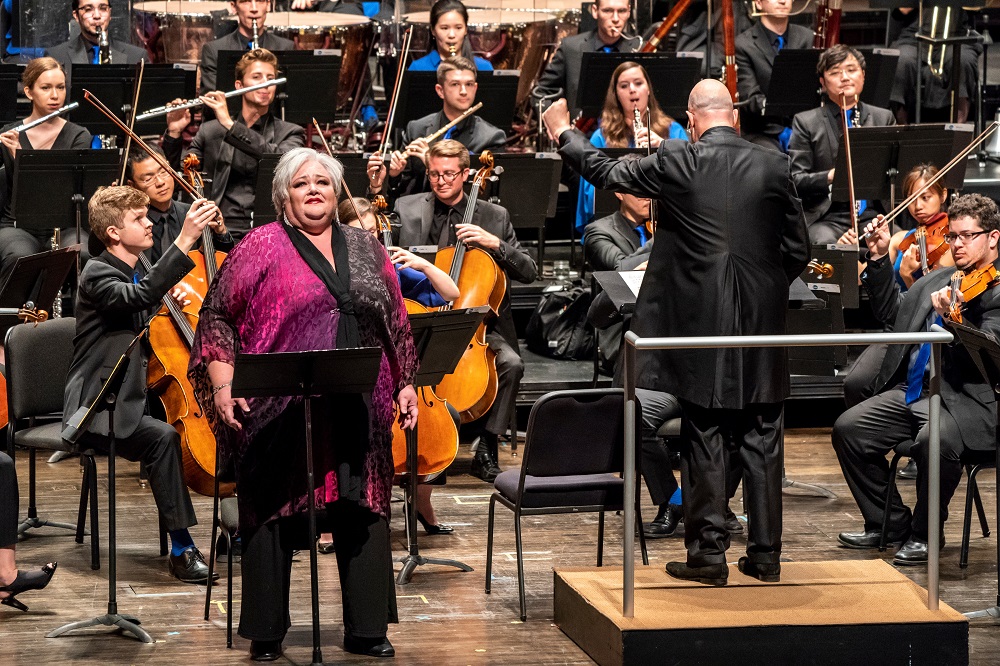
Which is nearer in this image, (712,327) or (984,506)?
(712,327)

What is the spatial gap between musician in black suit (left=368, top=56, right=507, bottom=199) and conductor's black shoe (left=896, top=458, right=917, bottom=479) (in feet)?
8.17

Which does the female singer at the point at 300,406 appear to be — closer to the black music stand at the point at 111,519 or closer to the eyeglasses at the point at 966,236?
the black music stand at the point at 111,519

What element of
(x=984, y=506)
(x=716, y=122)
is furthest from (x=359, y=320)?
(x=984, y=506)

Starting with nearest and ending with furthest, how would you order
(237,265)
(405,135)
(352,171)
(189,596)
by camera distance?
1. (237,265)
2. (189,596)
3. (352,171)
4. (405,135)

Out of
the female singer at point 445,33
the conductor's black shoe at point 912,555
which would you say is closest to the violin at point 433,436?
the conductor's black shoe at point 912,555

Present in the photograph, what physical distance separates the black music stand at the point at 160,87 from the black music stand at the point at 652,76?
1.99 meters

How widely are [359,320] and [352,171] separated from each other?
2.71m

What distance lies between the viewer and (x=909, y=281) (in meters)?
6.23

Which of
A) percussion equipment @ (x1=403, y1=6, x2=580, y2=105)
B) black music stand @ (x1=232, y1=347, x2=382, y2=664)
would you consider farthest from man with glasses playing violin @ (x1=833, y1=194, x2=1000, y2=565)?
percussion equipment @ (x1=403, y1=6, x2=580, y2=105)

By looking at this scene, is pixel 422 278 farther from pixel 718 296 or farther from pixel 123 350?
pixel 718 296

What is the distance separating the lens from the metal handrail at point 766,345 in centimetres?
368

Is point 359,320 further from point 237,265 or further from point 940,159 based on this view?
point 940,159

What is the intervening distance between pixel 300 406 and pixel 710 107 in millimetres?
1424

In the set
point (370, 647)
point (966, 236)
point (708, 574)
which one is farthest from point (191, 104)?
point (708, 574)
